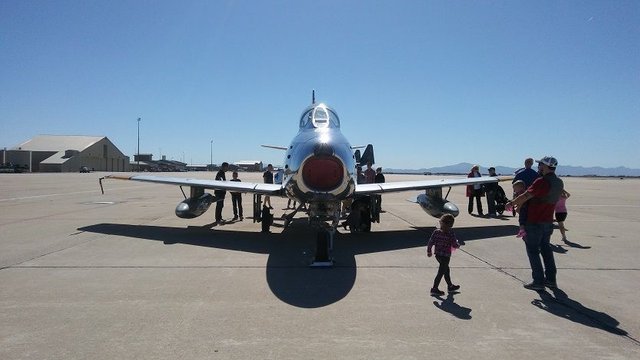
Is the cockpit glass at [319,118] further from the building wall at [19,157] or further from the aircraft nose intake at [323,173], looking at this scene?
the building wall at [19,157]

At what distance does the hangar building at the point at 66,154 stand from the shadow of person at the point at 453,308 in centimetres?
9769

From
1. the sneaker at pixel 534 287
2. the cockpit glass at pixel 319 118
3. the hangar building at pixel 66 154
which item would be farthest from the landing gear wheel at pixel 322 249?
the hangar building at pixel 66 154

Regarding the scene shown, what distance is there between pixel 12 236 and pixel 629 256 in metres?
13.2

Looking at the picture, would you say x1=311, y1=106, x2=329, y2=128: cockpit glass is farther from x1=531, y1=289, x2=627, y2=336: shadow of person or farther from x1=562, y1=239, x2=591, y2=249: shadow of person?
x1=562, y1=239, x2=591, y2=249: shadow of person

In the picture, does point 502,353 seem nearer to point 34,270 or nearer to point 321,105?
point 34,270

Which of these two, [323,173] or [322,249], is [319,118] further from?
[322,249]

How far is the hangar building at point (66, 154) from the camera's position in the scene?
87.5 meters

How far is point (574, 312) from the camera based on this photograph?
4.75 meters

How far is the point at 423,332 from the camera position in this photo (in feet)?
13.5

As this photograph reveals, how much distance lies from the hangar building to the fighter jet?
91.0 m

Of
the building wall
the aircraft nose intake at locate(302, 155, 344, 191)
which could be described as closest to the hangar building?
the building wall

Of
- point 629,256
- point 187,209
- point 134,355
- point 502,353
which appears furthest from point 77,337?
point 629,256

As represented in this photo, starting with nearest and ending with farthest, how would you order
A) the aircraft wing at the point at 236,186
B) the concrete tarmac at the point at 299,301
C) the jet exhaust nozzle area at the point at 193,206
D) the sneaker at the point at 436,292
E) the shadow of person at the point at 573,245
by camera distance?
the concrete tarmac at the point at 299,301 < the sneaker at the point at 436,292 < the shadow of person at the point at 573,245 < the aircraft wing at the point at 236,186 < the jet exhaust nozzle area at the point at 193,206

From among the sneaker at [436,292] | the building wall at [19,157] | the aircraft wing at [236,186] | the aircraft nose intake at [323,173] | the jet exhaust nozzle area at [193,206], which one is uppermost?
the building wall at [19,157]
